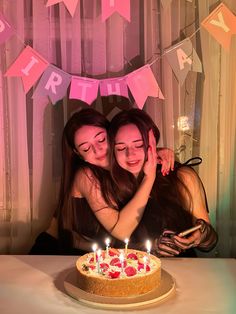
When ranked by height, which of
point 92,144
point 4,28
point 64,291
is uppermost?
point 4,28

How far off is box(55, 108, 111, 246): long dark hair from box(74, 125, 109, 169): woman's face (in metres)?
0.02

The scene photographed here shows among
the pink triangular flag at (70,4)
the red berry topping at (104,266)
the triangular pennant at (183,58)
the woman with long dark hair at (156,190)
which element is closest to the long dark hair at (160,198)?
the woman with long dark hair at (156,190)

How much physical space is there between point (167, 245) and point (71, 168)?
1.75 ft

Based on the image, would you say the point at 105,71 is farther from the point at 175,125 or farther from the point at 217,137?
the point at 217,137

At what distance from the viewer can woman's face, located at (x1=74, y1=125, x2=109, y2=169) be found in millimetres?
2104

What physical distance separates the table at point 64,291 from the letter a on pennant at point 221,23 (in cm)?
94

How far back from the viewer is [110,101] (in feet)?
6.99

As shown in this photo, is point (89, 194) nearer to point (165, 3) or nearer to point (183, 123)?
point (183, 123)

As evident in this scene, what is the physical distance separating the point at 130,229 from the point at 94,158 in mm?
348

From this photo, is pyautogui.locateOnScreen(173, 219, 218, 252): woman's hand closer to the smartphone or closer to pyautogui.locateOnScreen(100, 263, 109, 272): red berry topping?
the smartphone

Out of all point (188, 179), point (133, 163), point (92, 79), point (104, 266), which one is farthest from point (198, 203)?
point (92, 79)

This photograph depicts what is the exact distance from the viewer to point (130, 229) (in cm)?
214

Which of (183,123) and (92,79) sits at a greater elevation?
(92,79)

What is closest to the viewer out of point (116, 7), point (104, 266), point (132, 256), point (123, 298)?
point (123, 298)
